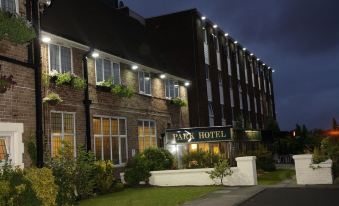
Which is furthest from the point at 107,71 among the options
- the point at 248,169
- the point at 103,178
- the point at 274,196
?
the point at 274,196

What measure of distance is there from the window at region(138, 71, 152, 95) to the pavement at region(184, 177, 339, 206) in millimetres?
8607

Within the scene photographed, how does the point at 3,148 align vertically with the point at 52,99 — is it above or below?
below

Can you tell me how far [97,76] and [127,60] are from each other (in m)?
2.46

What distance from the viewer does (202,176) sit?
2178 centimetres

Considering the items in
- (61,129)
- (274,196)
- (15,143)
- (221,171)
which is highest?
(61,129)

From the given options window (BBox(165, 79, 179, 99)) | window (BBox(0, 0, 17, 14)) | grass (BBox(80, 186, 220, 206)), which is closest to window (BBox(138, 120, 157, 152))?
window (BBox(165, 79, 179, 99))

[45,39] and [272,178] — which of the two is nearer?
[45,39]

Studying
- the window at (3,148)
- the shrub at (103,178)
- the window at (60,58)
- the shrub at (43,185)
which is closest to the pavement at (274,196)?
the shrub at (103,178)

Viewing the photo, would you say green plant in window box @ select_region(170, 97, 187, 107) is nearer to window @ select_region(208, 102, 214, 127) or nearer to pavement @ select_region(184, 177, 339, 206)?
window @ select_region(208, 102, 214, 127)

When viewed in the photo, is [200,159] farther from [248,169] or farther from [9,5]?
[9,5]

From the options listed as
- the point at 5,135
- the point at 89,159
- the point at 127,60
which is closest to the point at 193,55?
the point at 127,60

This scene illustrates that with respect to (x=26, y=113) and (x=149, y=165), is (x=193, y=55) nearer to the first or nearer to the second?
(x=149, y=165)

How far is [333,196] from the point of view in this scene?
53.2 ft

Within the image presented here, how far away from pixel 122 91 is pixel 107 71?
1.23 m
